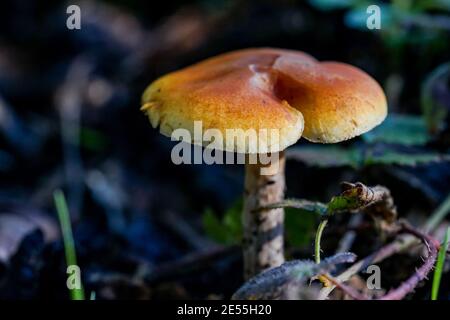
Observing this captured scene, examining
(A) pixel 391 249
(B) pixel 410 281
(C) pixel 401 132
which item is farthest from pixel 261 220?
(C) pixel 401 132

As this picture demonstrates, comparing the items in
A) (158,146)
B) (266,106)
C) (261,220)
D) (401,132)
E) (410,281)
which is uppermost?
(158,146)

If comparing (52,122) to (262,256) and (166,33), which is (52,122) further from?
(262,256)

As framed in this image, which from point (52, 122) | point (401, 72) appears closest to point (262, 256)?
point (401, 72)

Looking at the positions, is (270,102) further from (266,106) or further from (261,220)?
(261,220)

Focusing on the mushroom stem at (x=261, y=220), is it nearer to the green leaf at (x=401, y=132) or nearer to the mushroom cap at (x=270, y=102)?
the mushroom cap at (x=270, y=102)

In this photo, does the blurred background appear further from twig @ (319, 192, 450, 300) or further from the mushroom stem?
the mushroom stem

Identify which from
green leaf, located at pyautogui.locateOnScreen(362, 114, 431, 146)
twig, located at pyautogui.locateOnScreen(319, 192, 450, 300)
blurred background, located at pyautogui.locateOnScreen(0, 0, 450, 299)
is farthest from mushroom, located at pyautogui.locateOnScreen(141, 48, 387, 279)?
green leaf, located at pyautogui.locateOnScreen(362, 114, 431, 146)
